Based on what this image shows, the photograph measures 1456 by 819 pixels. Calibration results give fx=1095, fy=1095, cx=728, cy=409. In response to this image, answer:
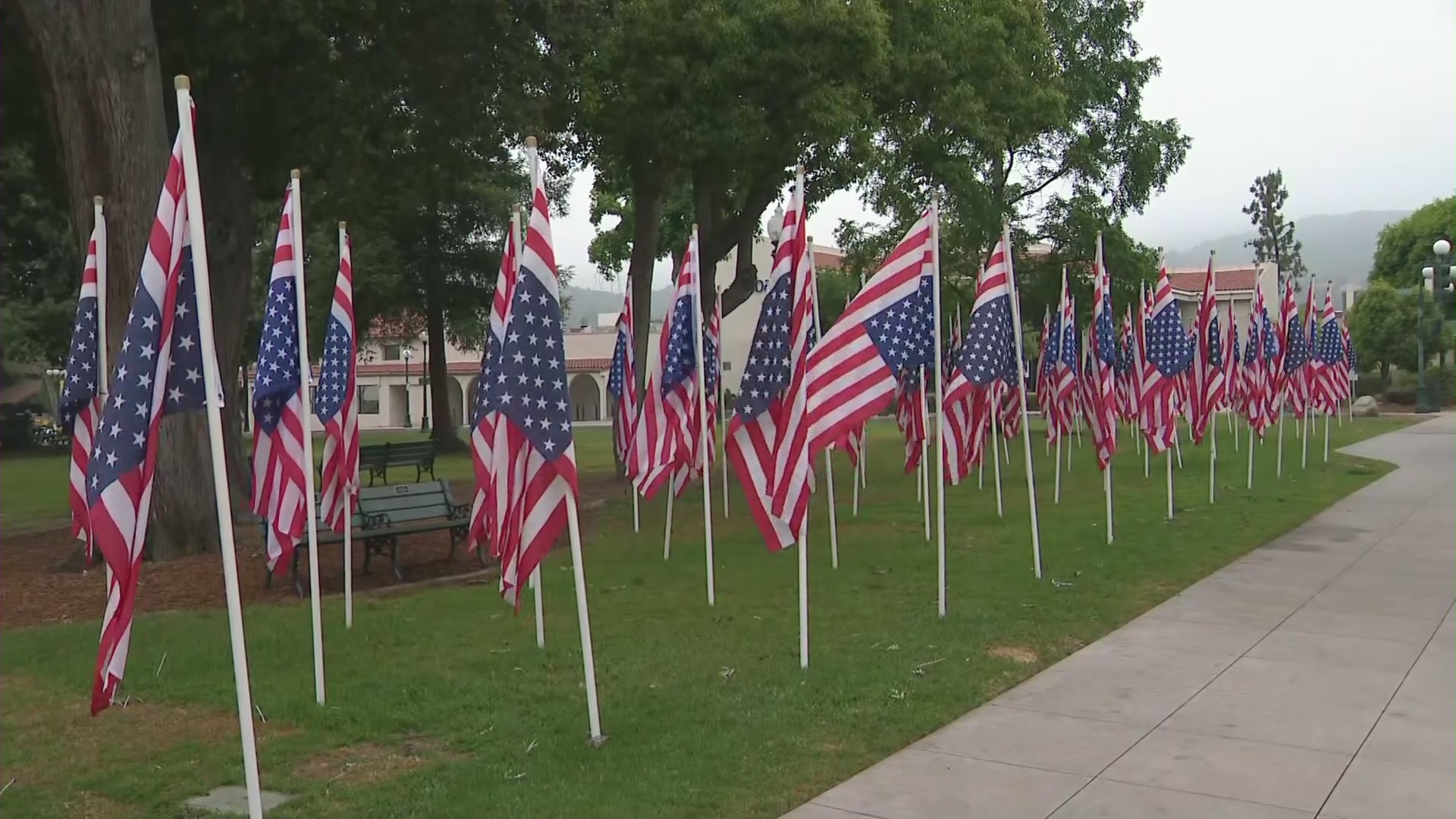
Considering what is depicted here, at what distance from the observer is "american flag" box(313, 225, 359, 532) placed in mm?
8758

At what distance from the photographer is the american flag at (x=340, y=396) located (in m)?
8.76

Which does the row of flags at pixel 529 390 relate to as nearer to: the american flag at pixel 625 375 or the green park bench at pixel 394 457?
the american flag at pixel 625 375

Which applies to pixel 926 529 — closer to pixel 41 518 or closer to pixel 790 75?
pixel 790 75

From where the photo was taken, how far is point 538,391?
614 cm

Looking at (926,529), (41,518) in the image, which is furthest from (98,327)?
(41,518)

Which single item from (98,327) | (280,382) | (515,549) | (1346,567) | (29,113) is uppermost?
(29,113)

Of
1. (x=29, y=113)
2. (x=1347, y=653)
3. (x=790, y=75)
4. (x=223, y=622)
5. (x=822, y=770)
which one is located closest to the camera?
(x=822, y=770)

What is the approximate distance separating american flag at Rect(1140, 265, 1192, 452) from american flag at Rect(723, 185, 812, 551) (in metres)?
6.98

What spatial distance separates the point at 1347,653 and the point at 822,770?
15.3 feet

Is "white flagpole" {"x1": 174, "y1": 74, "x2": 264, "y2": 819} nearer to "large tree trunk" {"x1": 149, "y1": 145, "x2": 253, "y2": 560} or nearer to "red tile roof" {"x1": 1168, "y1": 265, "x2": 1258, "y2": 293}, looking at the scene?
"large tree trunk" {"x1": 149, "y1": 145, "x2": 253, "y2": 560}

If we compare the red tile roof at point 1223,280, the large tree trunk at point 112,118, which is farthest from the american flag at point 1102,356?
the red tile roof at point 1223,280

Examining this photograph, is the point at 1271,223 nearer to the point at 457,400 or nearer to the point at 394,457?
the point at 457,400

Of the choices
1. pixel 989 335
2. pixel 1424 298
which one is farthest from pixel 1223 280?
pixel 989 335

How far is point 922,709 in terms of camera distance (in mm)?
6570
